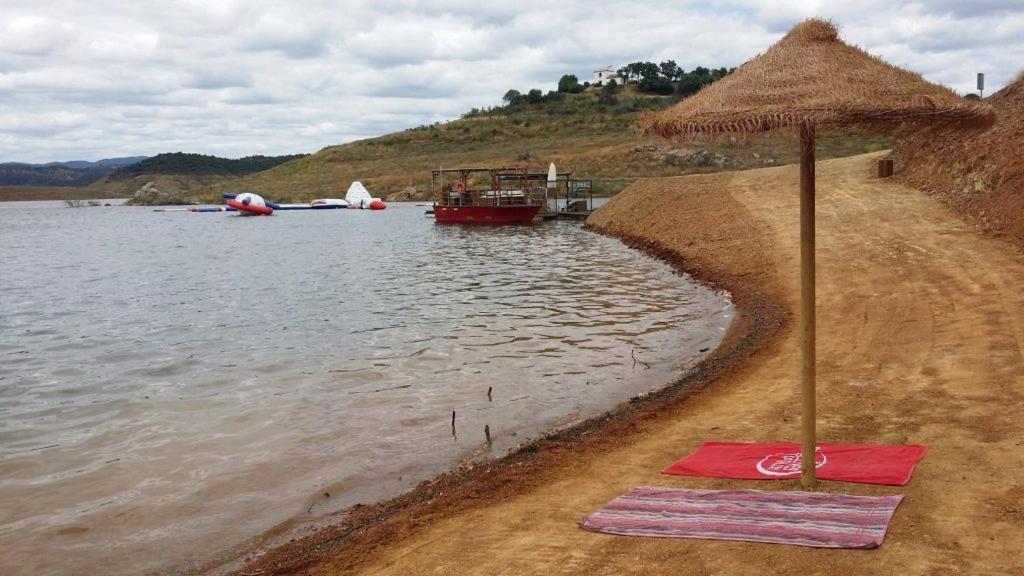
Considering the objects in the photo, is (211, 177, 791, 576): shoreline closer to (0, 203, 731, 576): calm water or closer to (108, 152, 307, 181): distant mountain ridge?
(0, 203, 731, 576): calm water

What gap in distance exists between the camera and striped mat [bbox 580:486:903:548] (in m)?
4.89

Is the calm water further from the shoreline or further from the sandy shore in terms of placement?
the sandy shore

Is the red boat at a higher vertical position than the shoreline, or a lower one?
higher

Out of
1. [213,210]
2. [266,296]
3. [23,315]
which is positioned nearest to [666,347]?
[266,296]

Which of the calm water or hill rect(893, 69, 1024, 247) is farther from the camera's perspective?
hill rect(893, 69, 1024, 247)

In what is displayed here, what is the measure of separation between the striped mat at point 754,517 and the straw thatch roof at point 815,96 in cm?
252

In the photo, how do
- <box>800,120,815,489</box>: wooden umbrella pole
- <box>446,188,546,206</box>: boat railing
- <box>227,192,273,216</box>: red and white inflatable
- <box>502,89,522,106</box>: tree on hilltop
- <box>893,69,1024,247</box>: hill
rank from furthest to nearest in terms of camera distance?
1. <box>502,89,522,106</box>: tree on hilltop
2. <box>227,192,273,216</box>: red and white inflatable
3. <box>446,188,546,206</box>: boat railing
4. <box>893,69,1024,247</box>: hill
5. <box>800,120,815,489</box>: wooden umbrella pole

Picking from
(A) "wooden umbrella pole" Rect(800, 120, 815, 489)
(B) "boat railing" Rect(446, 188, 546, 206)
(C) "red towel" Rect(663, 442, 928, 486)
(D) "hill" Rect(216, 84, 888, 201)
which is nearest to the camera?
(A) "wooden umbrella pole" Rect(800, 120, 815, 489)

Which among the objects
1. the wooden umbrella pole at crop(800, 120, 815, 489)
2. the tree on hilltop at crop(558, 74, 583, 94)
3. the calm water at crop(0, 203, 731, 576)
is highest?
the tree on hilltop at crop(558, 74, 583, 94)

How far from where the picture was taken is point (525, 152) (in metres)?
83.4

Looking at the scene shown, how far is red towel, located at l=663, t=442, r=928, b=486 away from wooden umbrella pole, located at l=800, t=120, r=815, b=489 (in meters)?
0.38

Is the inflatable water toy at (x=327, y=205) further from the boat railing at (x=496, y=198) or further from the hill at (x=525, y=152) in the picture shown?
the boat railing at (x=496, y=198)

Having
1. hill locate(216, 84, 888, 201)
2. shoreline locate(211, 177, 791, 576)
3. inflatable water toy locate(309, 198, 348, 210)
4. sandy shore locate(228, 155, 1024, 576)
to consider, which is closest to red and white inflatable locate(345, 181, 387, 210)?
inflatable water toy locate(309, 198, 348, 210)

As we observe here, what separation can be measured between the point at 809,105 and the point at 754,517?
2.70m
